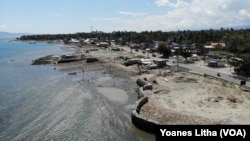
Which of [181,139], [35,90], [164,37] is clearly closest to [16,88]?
[35,90]

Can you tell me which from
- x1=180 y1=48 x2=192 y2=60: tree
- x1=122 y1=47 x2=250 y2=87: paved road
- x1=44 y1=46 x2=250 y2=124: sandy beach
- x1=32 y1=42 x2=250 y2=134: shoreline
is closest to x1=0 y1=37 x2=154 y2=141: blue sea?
x1=44 y1=46 x2=250 y2=124: sandy beach

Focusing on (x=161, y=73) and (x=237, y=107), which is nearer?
(x=237, y=107)

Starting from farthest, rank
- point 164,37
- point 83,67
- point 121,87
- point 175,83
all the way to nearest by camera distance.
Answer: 1. point 164,37
2. point 83,67
3. point 121,87
4. point 175,83

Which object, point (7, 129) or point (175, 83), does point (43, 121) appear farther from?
point (175, 83)

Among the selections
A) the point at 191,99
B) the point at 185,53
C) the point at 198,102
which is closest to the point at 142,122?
the point at 198,102

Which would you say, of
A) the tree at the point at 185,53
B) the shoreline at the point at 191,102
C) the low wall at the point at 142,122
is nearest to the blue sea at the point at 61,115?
the low wall at the point at 142,122

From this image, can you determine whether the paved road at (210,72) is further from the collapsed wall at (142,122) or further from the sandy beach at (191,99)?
the collapsed wall at (142,122)

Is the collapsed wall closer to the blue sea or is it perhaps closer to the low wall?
the low wall

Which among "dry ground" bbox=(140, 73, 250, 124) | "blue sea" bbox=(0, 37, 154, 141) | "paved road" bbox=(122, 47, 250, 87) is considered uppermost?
"paved road" bbox=(122, 47, 250, 87)
